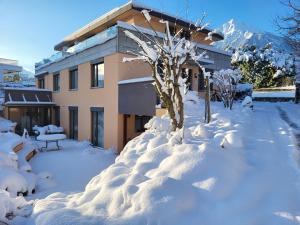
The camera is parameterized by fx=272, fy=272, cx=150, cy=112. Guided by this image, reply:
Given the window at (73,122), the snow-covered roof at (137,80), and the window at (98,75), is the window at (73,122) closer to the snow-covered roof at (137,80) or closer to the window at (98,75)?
the window at (98,75)

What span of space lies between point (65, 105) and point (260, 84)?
18.6 meters

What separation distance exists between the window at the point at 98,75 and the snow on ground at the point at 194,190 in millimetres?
9275

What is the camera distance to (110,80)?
45.2ft

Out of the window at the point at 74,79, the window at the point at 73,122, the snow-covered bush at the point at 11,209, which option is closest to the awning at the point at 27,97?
the window at the point at 73,122

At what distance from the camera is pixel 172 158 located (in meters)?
5.36

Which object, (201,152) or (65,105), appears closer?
(201,152)

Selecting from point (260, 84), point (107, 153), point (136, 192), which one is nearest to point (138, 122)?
point (107, 153)

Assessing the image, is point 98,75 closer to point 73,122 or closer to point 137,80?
point 137,80

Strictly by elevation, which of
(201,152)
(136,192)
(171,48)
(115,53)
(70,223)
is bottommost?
(70,223)

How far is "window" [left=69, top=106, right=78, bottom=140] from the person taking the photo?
1772 centimetres

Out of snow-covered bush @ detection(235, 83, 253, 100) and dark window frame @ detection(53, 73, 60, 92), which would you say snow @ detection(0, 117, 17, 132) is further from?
snow-covered bush @ detection(235, 83, 253, 100)

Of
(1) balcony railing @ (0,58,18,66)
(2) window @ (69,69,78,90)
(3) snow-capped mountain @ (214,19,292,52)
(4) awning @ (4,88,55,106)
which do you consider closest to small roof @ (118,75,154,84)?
(2) window @ (69,69,78,90)

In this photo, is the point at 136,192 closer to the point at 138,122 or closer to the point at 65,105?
the point at 138,122

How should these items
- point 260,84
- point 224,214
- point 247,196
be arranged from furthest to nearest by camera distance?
point 260,84 → point 247,196 → point 224,214
